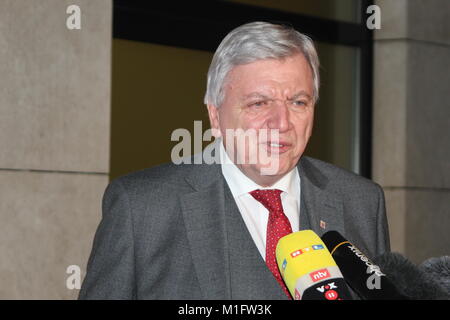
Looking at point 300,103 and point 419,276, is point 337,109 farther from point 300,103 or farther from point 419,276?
point 419,276

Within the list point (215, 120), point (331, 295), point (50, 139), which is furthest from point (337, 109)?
point (331, 295)

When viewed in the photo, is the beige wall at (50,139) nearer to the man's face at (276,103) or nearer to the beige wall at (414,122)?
the man's face at (276,103)

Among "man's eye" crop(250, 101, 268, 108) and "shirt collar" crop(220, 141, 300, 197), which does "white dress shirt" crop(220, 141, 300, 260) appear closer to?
"shirt collar" crop(220, 141, 300, 197)

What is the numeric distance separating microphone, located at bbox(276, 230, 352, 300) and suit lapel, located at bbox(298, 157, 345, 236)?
1.95ft

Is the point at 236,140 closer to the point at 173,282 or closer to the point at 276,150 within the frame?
the point at 276,150

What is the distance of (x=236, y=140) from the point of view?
2.04 metres

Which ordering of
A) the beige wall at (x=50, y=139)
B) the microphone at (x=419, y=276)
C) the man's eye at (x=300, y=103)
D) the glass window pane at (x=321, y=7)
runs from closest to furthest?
the microphone at (x=419, y=276) < the man's eye at (x=300, y=103) < the beige wall at (x=50, y=139) < the glass window pane at (x=321, y=7)

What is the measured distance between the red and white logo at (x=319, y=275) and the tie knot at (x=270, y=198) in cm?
67

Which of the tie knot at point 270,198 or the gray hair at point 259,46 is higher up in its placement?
the gray hair at point 259,46

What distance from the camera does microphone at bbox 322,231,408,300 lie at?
1303 millimetres

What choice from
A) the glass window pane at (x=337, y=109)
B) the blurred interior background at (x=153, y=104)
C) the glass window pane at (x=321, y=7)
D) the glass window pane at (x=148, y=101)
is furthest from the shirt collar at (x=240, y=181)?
the glass window pane at (x=337, y=109)

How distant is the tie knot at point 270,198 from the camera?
6.73 ft

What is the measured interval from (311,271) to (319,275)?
18 mm
